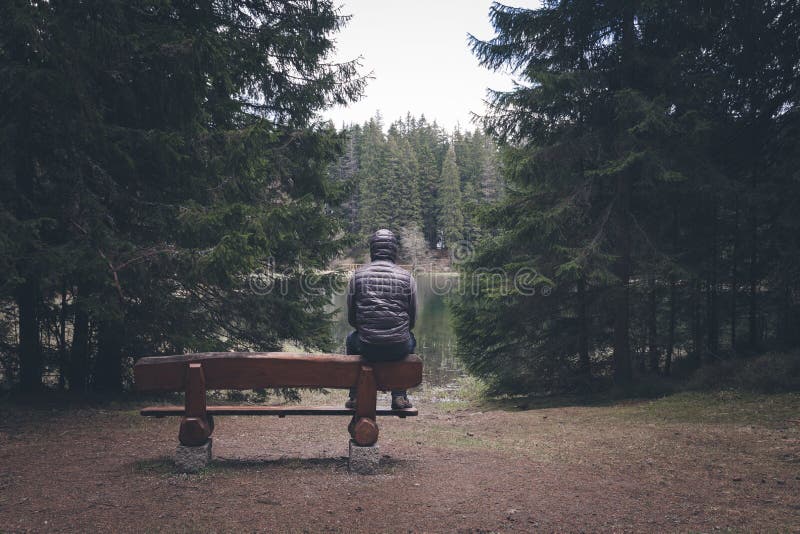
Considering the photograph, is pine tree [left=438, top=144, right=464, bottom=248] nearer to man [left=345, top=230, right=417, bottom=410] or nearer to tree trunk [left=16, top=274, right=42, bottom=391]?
tree trunk [left=16, top=274, right=42, bottom=391]

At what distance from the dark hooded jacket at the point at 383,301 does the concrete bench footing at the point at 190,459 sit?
1864 millimetres

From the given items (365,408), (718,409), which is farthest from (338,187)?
(718,409)

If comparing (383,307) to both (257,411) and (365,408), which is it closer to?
(365,408)

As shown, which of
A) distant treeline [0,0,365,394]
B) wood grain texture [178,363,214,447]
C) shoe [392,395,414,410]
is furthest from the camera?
distant treeline [0,0,365,394]

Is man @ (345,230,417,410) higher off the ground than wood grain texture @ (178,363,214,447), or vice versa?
man @ (345,230,417,410)

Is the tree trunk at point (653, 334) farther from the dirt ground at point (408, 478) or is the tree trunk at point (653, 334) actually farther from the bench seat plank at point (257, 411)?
the bench seat plank at point (257, 411)

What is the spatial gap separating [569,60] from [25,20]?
33.4 ft

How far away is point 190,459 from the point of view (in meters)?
4.93

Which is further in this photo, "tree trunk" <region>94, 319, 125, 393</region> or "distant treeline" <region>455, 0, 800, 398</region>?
"distant treeline" <region>455, 0, 800, 398</region>

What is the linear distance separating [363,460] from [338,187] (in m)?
8.38

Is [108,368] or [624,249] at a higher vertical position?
[624,249]

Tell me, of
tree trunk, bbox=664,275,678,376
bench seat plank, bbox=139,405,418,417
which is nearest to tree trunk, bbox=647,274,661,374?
tree trunk, bbox=664,275,678,376

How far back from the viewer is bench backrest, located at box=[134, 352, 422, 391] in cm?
490

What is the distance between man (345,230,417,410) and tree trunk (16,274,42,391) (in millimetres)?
5189
